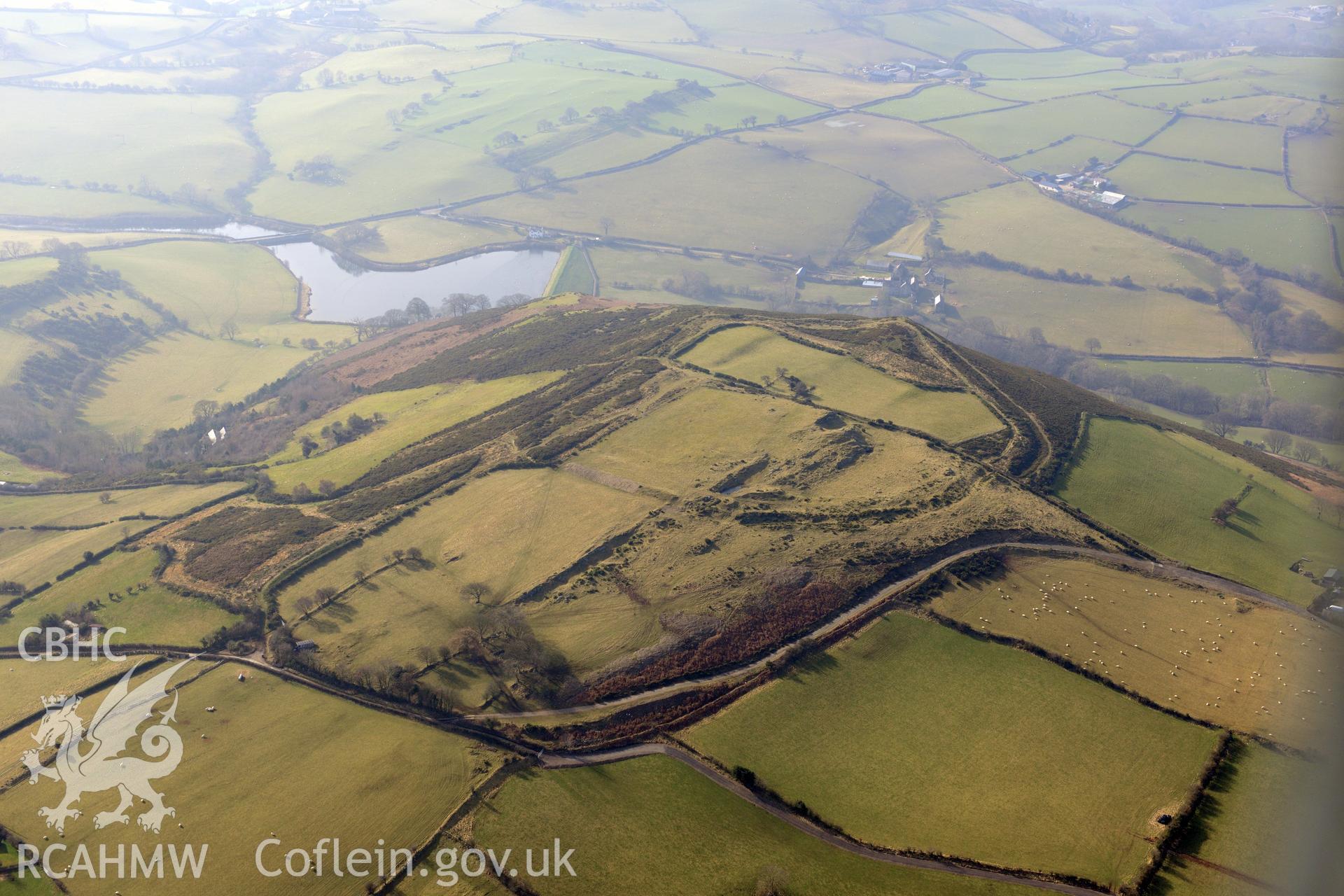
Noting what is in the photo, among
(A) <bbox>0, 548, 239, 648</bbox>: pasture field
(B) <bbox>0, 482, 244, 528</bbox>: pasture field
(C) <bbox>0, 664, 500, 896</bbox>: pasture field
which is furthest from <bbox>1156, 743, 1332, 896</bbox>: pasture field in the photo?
(B) <bbox>0, 482, 244, 528</bbox>: pasture field

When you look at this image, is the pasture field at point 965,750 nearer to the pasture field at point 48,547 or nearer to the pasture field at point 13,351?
the pasture field at point 48,547

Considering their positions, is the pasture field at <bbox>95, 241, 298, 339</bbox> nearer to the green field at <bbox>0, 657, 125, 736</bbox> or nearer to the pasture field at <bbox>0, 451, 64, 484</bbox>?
the pasture field at <bbox>0, 451, 64, 484</bbox>

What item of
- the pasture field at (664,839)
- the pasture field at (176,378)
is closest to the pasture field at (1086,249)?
the pasture field at (176,378)

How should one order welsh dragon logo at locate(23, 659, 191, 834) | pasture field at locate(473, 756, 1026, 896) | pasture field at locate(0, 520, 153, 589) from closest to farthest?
1. pasture field at locate(473, 756, 1026, 896)
2. welsh dragon logo at locate(23, 659, 191, 834)
3. pasture field at locate(0, 520, 153, 589)

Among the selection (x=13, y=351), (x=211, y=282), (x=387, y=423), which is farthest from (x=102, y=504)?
(x=211, y=282)

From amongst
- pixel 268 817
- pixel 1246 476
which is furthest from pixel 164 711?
pixel 1246 476

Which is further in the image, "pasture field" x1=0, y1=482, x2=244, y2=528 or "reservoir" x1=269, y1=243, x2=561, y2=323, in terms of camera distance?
"reservoir" x1=269, y1=243, x2=561, y2=323
